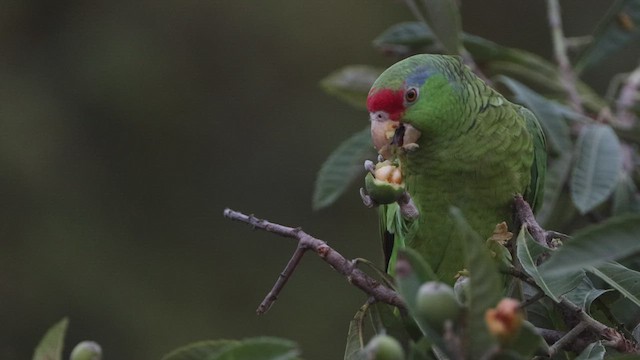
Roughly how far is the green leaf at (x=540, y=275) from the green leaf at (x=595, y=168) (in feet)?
1.79

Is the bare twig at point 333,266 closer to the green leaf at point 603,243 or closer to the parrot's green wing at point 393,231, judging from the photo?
the green leaf at point 603,243

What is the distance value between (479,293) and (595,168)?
40.9 inches

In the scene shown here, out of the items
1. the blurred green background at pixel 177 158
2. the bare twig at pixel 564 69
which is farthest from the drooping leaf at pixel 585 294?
the blurred green background at pixel 177 158

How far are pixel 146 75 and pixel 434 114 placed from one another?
100 inches

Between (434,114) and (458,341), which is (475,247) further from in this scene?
(434,114)

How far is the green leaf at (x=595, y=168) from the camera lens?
171 centimetres

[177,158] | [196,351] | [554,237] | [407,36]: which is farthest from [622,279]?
[177,158]

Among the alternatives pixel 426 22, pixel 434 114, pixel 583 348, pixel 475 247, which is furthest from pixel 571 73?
pixel 475 247

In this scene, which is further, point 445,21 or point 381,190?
point 445,21

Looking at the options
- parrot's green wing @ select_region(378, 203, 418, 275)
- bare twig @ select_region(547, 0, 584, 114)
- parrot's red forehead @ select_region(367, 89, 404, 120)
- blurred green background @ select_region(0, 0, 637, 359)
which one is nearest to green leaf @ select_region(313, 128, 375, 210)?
parrot's green wing @ select_region(378, 203, 418, 275)

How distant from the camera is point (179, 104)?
412 cm

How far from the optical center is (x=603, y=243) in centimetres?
87

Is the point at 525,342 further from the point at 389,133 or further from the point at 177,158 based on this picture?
the point at 177,158

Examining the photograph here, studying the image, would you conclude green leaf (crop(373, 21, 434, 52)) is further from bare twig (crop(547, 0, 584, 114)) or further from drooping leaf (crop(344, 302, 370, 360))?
drooping leaf (crop(344, 302, 370, 360))
